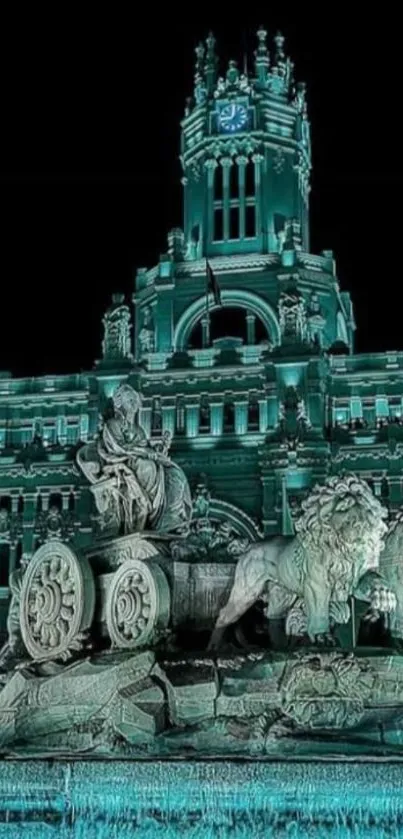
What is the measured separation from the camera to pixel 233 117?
265 feet

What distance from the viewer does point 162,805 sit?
58.2ft

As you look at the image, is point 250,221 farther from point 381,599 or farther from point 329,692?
point 329,692

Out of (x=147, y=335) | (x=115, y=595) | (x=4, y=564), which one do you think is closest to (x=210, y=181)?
(x=147, y=335)

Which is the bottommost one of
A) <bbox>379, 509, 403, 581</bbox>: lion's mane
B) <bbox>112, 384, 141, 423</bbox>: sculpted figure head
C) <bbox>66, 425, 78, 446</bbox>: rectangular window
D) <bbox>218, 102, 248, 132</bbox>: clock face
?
<bbox>379, 509, 403, 581</bbox>: lion's mane

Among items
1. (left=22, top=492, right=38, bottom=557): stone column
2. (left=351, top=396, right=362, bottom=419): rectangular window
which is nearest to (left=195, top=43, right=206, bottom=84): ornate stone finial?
(left=351, top=396, right=362, bottom=419): rectangular window

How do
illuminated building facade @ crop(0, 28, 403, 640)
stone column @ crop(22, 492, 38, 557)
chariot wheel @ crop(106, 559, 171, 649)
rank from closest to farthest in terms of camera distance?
1. chariot wheel @ crop(106, 559, 171, 649)
2. illuminated building facade @ crop(0, 28, 403, 640)
3. stone column @ crop(22, 492, 38, 557)

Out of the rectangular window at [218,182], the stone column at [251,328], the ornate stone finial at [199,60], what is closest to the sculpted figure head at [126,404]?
the stone column at [251,328]

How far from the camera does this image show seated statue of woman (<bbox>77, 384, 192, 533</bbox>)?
2409 cm

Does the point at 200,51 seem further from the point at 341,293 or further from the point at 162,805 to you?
the point at 162,805

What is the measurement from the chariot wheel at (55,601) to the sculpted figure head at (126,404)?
9.46 ft

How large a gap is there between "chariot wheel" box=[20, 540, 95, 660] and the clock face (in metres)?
60.5

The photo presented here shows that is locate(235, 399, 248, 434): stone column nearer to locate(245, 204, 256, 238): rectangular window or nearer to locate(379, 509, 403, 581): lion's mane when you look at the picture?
locate(245, 204, 256, 238): rectangular window

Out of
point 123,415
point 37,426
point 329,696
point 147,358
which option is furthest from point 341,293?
point 329,696

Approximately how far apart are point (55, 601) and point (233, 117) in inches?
2434
